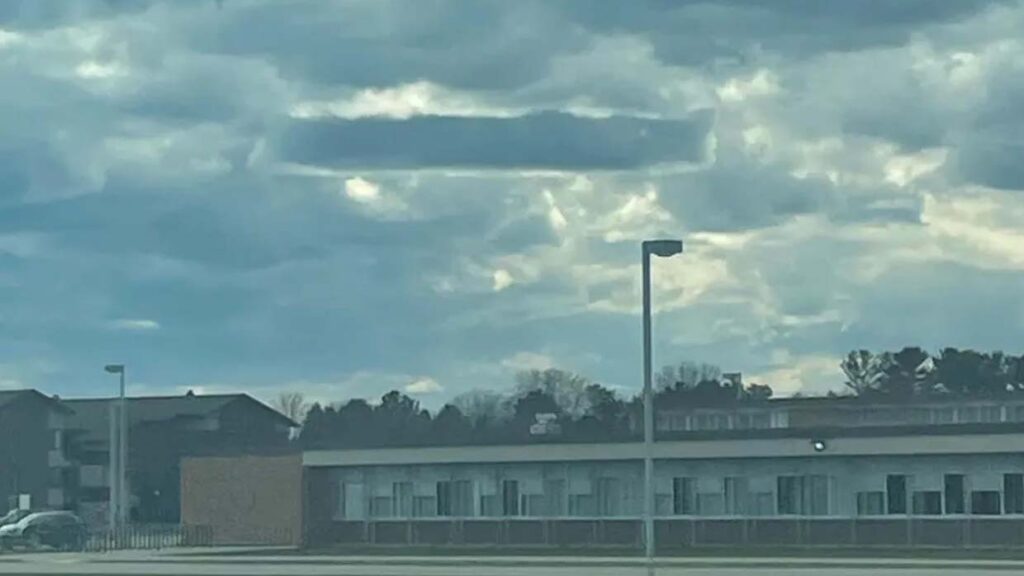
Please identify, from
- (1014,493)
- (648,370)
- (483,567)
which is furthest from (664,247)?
(1014,493)

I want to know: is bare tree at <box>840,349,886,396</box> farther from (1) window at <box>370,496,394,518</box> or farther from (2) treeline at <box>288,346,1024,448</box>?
(1) window at <box>370,496,394,518</box>

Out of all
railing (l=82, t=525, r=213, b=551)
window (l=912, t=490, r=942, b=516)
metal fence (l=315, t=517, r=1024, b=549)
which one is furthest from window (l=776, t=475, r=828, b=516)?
railing (l=82, t=525, r=213, b=551)

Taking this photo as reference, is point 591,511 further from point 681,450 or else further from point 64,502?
point 64,502

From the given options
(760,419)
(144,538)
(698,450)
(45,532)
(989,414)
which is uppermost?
(989,414)

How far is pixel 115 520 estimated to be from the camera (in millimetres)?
80250

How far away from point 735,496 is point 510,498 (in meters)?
8.62

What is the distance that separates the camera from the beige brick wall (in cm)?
7875

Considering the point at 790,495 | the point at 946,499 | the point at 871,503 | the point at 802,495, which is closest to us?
the point at 946,499

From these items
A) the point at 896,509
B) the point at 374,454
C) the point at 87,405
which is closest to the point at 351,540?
the point at 374,454

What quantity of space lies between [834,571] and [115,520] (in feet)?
138

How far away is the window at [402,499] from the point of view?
247 feet

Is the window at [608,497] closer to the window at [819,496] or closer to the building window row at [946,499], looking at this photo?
the window at [819,496]

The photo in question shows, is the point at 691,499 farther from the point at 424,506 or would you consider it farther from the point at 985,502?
the point at 424,506

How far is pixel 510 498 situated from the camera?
73.3 m
